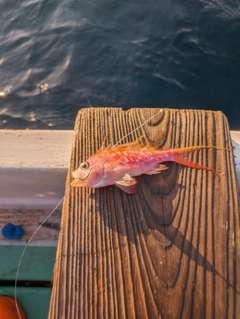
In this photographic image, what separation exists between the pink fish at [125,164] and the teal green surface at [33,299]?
1.11 m

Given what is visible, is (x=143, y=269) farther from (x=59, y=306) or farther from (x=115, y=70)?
(x=115, y=70)

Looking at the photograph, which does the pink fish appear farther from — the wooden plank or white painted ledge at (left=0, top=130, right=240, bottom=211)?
white painted ledge at (left=0, top=130, right=240, bottom=211)

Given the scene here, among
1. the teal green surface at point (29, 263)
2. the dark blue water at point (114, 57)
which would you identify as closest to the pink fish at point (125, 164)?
the teal green surface at point (29, 263)

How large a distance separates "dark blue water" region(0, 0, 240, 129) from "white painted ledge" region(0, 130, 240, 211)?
3.43 metres

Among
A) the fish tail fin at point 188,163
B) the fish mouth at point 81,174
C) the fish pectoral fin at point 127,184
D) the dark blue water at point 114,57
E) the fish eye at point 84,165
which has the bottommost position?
the fish pectoral fin at point 127,184

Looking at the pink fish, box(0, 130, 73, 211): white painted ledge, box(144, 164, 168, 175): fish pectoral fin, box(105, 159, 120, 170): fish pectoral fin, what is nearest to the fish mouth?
the pink fish

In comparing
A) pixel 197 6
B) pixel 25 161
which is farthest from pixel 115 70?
pixel 25 161

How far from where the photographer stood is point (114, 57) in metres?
6.95

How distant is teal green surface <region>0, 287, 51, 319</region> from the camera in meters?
2.52

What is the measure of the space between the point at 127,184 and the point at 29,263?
1.32 meters

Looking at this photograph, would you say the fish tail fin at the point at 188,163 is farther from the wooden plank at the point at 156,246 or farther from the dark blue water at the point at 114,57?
the dark blue water at the point at 114,57

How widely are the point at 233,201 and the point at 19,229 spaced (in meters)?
1.72

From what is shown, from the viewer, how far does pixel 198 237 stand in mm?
1782

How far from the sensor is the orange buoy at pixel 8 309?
2.39 metres
